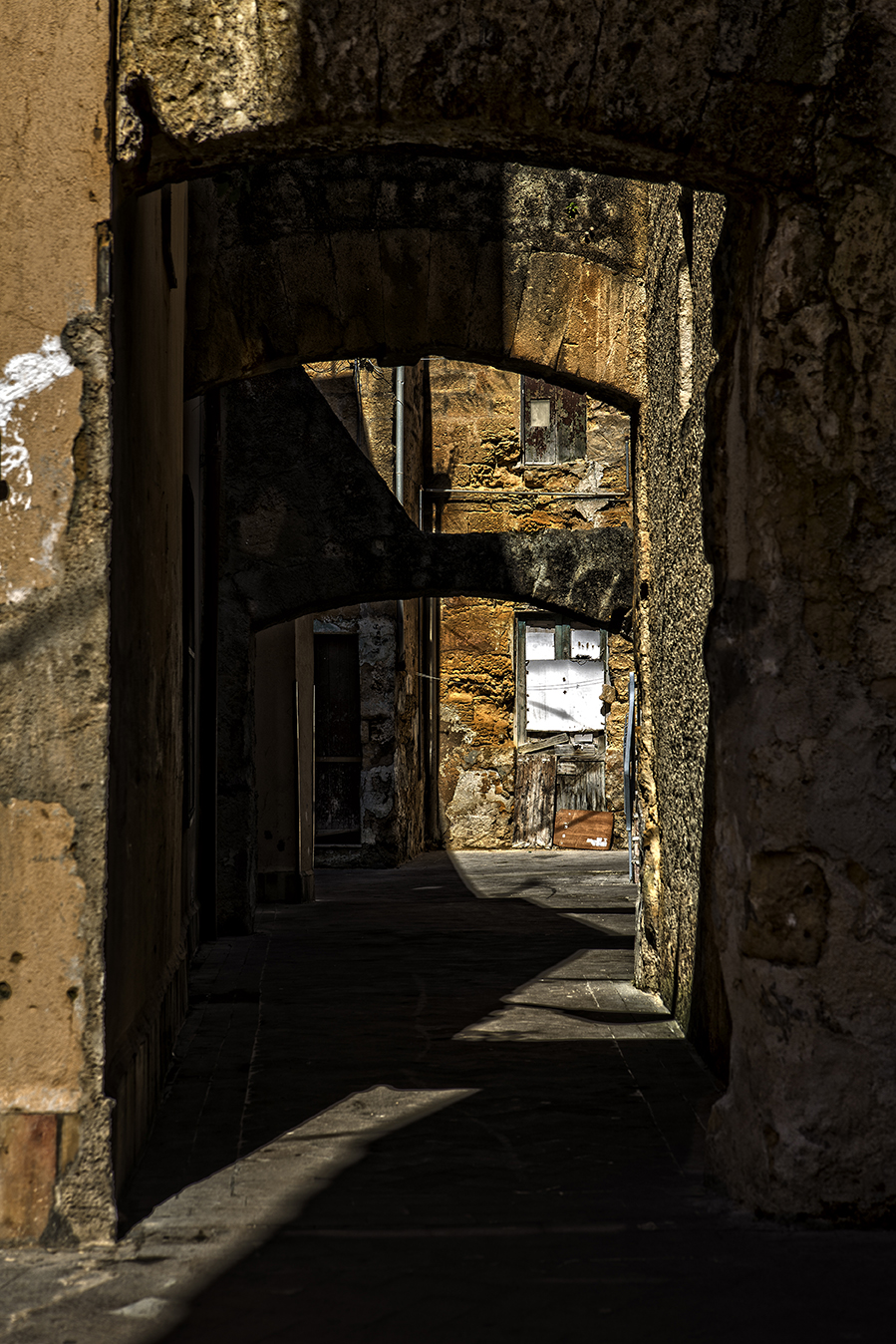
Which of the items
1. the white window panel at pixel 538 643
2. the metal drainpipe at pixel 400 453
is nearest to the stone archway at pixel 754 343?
the metal drainpipe at pixel 400 453

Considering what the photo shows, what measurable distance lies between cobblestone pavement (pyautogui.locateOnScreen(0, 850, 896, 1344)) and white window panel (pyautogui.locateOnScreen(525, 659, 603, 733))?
1060 cm

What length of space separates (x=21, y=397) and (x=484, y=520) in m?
13.9

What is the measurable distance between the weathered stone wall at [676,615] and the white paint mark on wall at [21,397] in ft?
7.42

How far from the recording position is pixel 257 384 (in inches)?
337

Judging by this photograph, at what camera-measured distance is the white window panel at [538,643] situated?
16297 millimetres

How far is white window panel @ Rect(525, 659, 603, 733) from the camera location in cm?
1612

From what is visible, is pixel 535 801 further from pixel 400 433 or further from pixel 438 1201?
pixel 438 1201

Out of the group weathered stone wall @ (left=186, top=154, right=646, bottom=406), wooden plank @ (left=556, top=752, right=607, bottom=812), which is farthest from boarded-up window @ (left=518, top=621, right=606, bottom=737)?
weathered stone wall @ (left=186, top=154, right=646, bottom=406)

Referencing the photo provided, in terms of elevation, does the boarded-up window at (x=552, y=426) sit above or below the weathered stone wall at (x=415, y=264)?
above

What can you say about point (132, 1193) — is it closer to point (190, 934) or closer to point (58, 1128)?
point (58, 1128)

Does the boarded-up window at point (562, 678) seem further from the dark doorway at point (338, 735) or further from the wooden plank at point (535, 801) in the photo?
the dark doorway at point (338, 735)

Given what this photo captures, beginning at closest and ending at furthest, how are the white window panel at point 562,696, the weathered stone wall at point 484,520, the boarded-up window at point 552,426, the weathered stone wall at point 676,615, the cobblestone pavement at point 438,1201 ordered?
1. the cobblestone pavement at point 438,1201
2. the weathered stone wall at point 676,615
3. the white window panel at point 562,696
4. the weathered stone wall at point 484,520
5. the boarded-up window at point 552,426

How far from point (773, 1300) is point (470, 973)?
12.7 ft

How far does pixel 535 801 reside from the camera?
16062mm
